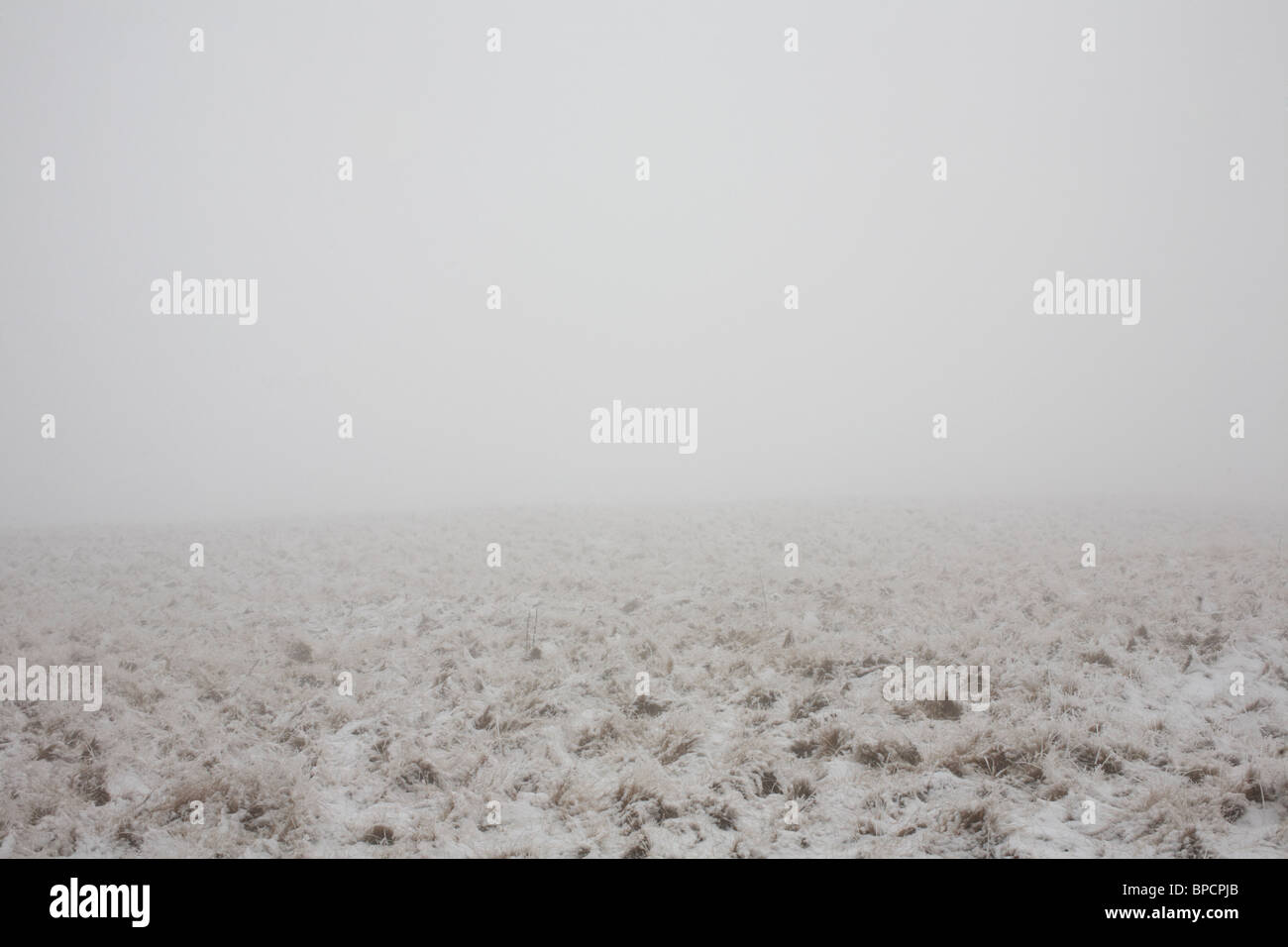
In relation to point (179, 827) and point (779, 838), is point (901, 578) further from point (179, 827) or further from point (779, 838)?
point (179, 827)

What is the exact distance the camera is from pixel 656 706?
8500mm

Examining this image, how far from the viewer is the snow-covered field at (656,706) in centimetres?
620
